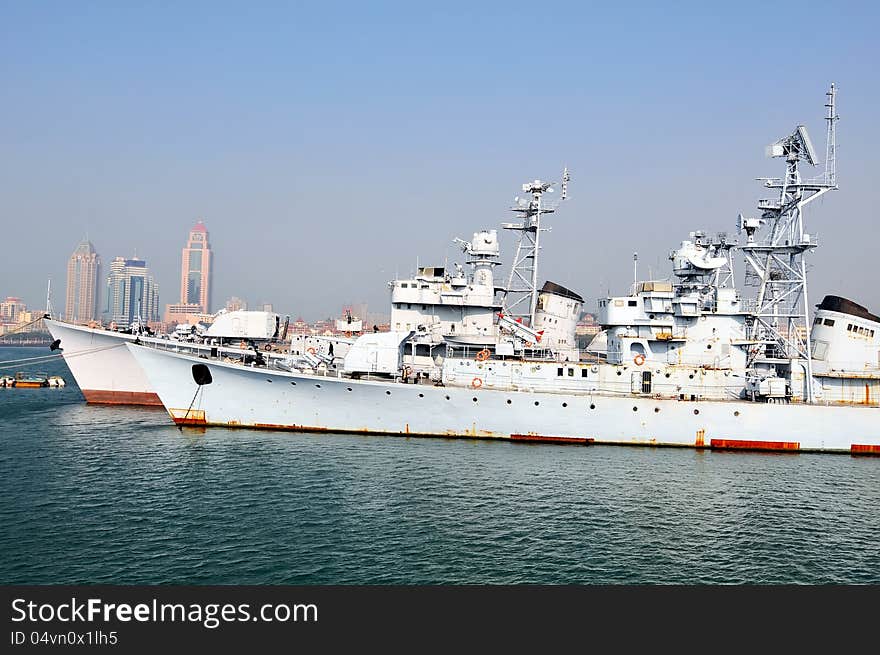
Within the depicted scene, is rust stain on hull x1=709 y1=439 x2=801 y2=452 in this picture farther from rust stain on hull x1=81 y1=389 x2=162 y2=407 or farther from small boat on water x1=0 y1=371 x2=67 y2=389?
small boat on water x1=0 y1=371 x2=67 y2=389

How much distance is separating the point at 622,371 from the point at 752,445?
227 inches

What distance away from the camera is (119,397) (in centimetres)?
3944

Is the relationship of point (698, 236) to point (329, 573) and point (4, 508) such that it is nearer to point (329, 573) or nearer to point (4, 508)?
point (329, 573)

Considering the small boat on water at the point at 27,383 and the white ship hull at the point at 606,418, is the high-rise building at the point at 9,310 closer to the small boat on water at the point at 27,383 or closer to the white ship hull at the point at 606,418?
the small boat on water at the point at 27,383

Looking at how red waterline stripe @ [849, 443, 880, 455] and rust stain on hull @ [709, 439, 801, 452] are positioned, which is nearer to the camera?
Result: rust stain on hull @ [709, 439, 801, 452]

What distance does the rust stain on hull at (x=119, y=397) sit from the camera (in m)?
39.1

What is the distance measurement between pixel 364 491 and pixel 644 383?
13844 millimetres

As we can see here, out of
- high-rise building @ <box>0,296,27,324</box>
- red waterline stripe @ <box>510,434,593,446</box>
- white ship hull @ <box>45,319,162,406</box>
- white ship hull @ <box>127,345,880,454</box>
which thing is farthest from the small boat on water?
high-rise building @ <box>0,296,27,324</box>

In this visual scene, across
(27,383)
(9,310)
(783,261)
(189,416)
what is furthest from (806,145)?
(9,310)

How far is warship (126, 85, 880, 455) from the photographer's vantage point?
87.6 feet

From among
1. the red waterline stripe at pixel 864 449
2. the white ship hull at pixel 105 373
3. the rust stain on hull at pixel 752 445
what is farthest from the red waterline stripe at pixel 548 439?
the white ship hull at pixel 105 373

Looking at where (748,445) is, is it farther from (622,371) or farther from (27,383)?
(27,383)

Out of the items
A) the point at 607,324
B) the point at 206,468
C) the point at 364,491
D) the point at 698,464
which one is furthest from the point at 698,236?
the point at 206,468

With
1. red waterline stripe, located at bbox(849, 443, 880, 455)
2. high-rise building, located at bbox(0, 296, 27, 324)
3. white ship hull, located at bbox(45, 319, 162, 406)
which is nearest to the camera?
red waterline stripe, located at bbox(849, 443, 880, 455)
